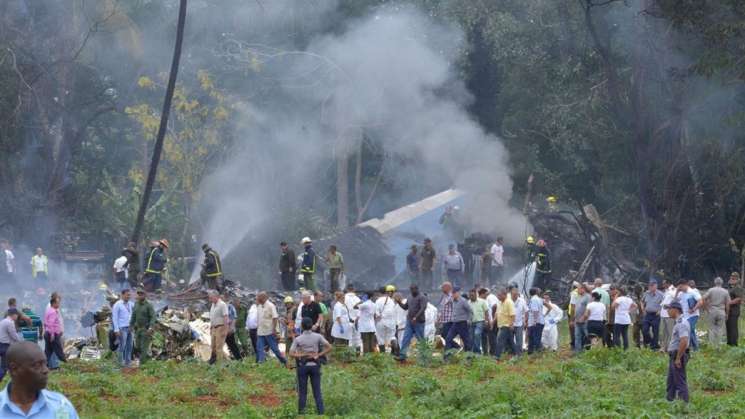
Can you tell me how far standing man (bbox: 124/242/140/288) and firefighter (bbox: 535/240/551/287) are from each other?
10.1 m

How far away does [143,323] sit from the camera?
21547 millimetres

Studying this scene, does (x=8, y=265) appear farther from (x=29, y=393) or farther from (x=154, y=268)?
(x=29, y=393)

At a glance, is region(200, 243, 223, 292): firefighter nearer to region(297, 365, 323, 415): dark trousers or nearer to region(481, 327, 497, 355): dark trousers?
region(481, 327, 497, 355): dark trousers

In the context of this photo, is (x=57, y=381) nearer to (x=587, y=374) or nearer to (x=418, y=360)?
(x=418, y=360)

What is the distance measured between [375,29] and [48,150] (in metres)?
12.2

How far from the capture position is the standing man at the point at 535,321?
874 inches

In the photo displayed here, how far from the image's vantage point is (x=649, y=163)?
111 feet

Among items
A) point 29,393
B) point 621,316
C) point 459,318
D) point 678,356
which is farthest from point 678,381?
point 29,393

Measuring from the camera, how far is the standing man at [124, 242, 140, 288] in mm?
29969

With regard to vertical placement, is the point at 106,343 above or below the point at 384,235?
below

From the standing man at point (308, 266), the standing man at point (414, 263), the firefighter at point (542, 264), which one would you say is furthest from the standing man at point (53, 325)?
the standing man at point (414, 263)

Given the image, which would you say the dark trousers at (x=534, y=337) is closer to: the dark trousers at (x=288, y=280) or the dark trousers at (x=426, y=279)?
the dark trousers at (x=288, y=280)

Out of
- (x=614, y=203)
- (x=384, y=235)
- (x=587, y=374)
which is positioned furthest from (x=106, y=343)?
(x=614, y=203)

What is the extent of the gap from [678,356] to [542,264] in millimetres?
17020
